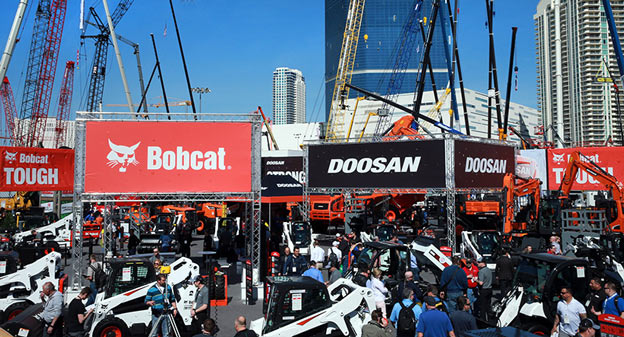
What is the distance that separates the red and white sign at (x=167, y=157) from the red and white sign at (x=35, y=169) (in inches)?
369

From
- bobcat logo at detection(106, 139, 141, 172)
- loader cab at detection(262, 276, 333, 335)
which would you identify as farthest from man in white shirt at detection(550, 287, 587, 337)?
bobcat logo at detection(106, 139, 141, 172)

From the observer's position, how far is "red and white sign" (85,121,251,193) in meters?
15.6

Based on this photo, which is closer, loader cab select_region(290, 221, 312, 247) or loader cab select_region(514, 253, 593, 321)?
loader cab select_region(514, 253, 593, 321)

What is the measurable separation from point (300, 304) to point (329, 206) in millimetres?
21907

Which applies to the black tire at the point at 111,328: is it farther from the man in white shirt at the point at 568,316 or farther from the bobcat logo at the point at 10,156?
the bobcat logo at the point at 10,156

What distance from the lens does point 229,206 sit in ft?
115

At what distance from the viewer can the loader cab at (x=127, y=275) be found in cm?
1077

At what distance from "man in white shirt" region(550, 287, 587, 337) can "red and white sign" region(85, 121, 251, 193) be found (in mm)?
10149

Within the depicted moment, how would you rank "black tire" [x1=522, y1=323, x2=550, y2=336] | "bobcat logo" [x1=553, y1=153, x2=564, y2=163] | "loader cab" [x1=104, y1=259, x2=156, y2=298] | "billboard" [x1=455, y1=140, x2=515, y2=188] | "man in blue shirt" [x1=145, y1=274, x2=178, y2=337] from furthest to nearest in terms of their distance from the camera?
1. "bobcat logo" [x1=553, y1=153, x2=564, y2=163]
2. "billboard" [x1=455, y1=140, x2=515, y2=188]
3. "loader cab" [x1=104, y1=259, x2=156, y2=298]
4. "man in blue shirt" [x1=145, y1=274, x2=178, y2=337]
5. "black tire" [x1=522, y1=323, x2=550, y2=336]

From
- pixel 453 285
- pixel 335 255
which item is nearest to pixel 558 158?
pixel 335 255

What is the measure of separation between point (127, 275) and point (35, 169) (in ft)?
50.6

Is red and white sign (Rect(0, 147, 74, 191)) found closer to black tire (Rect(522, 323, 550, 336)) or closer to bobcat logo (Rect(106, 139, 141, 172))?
bobcat logo (Rect(106, 139, 141, 172))

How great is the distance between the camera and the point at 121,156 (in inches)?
619

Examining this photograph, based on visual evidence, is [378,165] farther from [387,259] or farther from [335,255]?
[387,259]
